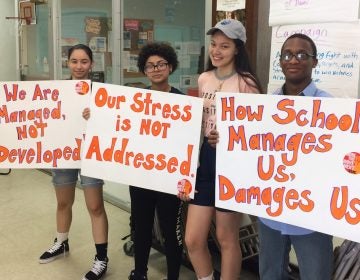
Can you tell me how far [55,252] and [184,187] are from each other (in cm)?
123

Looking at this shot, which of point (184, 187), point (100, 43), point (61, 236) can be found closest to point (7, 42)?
point (100, 43)

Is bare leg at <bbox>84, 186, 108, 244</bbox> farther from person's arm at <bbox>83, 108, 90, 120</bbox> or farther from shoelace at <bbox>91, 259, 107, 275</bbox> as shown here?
person's arm at <bbox>83, 108, 90, 120</bbox>

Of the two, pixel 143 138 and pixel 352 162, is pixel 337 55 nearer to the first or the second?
pixel 352 162

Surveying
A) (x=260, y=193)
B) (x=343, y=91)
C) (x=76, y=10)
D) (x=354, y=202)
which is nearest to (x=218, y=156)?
(x=260, y=193)

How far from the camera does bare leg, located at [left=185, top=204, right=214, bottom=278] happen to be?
6.03 feet

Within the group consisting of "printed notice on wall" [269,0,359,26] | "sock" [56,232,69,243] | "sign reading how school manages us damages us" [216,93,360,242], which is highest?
"printed notice on wall" [269,0,359,26]

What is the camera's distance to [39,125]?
2.18 metres

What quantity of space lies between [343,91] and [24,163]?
62.9 inches

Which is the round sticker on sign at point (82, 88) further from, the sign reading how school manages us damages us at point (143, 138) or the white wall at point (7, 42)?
the white wall at point (7, 42)

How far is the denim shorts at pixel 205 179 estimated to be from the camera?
70.5 inches

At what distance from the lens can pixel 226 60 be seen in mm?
1728

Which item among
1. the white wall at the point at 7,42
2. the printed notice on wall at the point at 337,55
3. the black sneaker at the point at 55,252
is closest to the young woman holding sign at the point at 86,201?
the black sneaker at the point at 55,252

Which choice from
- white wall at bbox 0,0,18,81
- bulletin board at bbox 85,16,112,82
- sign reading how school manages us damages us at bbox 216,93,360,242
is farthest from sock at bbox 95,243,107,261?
white wall at bbox 0,0,18,81

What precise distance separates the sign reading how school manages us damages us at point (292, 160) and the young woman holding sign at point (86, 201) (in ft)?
2.84
